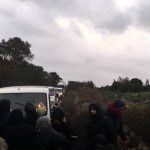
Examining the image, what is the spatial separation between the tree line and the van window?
40.6 metres

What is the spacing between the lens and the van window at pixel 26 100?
14.7 metres

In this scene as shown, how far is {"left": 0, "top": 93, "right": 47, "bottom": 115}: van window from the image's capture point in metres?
14.7

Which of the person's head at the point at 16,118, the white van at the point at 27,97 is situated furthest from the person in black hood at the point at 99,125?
the white van at the point at 27,97

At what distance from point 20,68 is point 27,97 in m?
49.3

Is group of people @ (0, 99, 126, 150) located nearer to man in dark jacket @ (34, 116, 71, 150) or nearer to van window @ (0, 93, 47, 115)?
man in dark jacket @ (34, 116, 71, 150)

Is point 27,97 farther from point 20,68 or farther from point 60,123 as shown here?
point 20,68

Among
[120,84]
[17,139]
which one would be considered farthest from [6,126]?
[120,84]

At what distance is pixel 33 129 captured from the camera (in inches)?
385

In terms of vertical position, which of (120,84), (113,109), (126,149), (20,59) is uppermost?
(20,59)

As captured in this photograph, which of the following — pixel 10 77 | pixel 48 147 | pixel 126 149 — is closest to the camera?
pixel 48 147

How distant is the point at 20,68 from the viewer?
6406 centimetres

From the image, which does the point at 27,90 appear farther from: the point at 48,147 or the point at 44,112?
the point at 48,147

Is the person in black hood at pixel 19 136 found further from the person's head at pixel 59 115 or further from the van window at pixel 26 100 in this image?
the van window at pixel 26 100

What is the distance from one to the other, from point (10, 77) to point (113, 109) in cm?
4817
